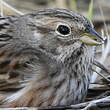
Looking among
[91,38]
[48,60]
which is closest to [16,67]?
[48,60]

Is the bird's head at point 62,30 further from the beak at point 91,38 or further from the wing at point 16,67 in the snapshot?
the wing at point 16,67

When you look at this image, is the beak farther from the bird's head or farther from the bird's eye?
the bird's eye

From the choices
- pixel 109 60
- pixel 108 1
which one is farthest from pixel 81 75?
pixel 108 1

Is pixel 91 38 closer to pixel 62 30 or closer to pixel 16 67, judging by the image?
pixel 62 30

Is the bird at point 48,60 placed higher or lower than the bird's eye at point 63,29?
lower

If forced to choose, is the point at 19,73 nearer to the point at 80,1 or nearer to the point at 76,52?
the point at 76,52

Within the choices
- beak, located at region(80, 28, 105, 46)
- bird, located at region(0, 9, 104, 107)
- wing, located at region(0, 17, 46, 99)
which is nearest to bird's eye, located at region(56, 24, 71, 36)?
bird, located at region(0, 9, 104, 107)

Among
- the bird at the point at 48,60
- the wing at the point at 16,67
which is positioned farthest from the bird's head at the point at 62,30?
the wing at the point at 16,67
